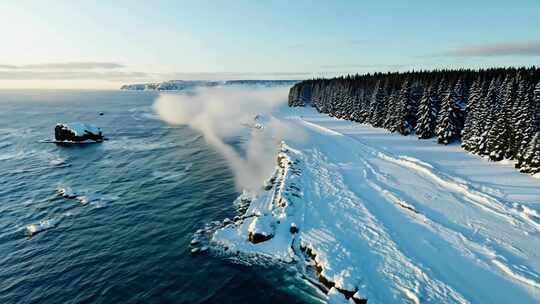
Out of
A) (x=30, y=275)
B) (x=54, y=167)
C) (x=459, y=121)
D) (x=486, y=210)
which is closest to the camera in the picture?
(x=30, y=275)

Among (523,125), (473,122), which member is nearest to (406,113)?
(473,122)

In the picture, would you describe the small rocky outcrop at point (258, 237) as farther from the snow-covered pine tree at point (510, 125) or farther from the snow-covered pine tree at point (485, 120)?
the snow-covered pine tree at point (485, 120)

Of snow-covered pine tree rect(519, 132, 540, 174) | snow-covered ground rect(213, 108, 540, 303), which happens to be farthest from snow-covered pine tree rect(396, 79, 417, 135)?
snow-covered pine tree rect(519, 132, 540, 174)

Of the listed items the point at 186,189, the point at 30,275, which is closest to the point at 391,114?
the point at 186,189

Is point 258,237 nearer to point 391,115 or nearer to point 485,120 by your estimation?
point 485,120

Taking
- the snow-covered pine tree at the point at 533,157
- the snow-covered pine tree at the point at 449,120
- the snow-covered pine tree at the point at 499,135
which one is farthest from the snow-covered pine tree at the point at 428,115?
the snow-covered pine tree at the point at 533,157

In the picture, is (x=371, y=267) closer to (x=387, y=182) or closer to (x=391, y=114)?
(x=387, y=182)
